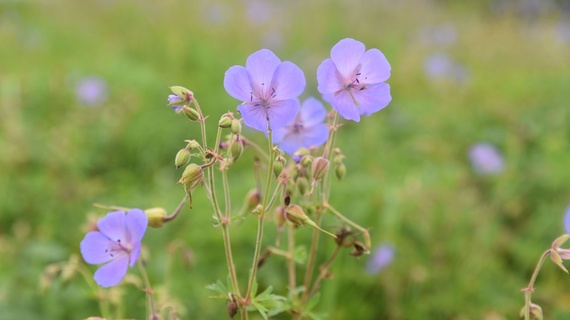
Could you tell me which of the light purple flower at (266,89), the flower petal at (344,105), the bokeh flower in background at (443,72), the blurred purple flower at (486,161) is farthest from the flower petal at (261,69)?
the bokeh flower in background at (443,72)

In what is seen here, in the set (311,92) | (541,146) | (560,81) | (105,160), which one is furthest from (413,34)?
(105,160)

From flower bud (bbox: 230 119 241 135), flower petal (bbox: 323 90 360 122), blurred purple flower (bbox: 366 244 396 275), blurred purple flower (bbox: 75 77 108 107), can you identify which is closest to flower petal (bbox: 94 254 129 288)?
flower bud (bbox: 230 119 241 135)

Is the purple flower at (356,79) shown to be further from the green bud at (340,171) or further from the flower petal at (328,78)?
the green bud at (340,171)

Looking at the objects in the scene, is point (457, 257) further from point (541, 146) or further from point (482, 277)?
point (541, 146)

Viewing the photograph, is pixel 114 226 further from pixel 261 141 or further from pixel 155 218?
pixel 261 141

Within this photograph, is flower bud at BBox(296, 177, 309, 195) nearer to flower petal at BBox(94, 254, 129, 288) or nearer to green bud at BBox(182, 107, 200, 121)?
green bud at BBox(182, 107, 200, 121)

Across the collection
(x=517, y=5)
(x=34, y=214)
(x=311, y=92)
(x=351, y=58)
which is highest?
(x=517, y=5)
